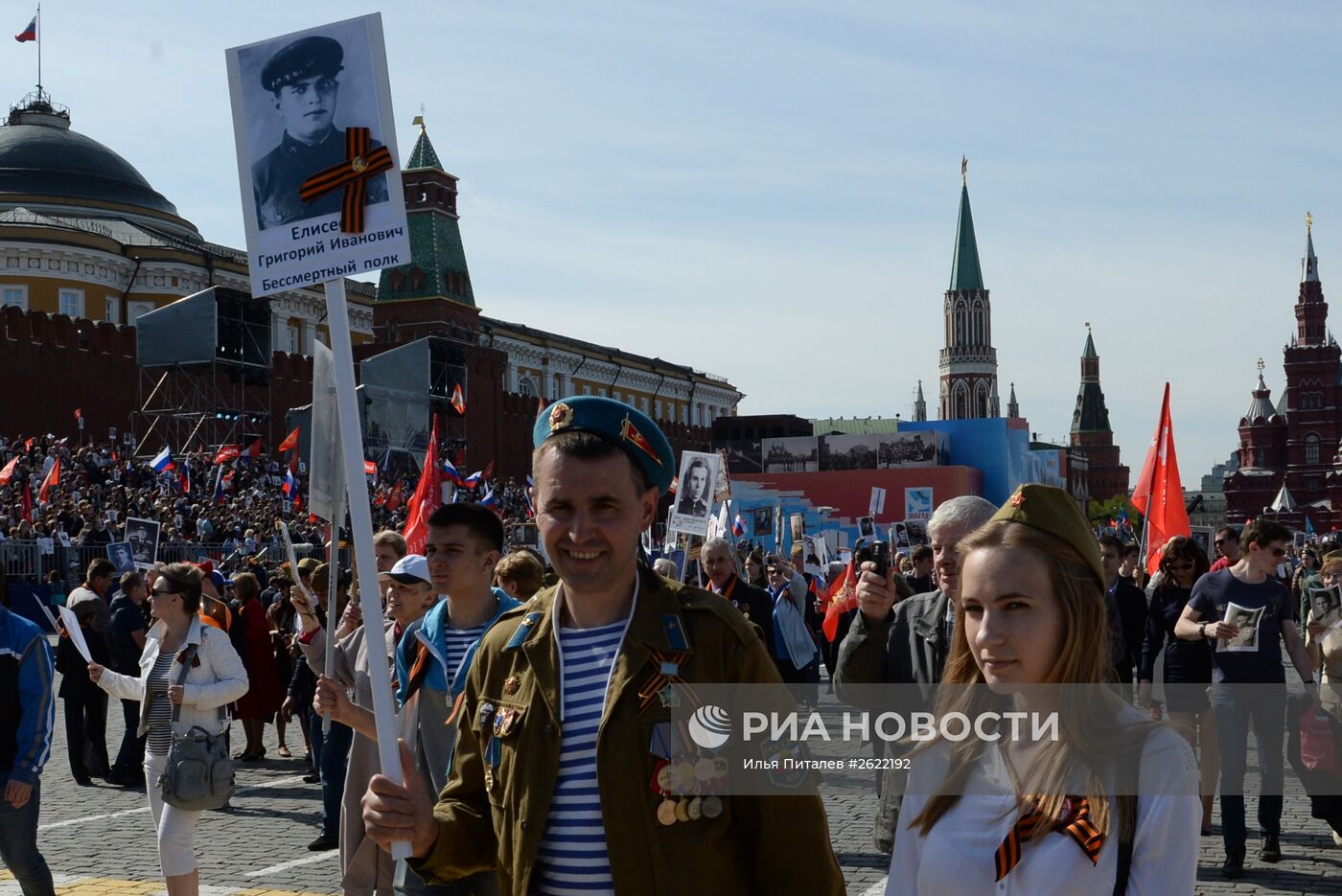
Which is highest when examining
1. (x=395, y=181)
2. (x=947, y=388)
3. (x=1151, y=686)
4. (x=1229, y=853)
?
(x=947, y=388)

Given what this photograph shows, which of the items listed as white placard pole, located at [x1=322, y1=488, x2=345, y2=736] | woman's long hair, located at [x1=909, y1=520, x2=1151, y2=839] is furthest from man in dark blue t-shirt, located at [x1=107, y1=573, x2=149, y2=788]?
woman's long hair, located at [x1=909, y1=520, x2=1151, y2=839]

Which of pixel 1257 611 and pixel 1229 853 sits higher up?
pixel 1257 611

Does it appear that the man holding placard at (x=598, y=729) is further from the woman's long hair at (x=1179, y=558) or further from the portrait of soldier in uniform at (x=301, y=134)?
the woman's long hair at (x=1179, y=558)

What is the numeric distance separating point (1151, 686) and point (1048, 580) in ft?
22.7

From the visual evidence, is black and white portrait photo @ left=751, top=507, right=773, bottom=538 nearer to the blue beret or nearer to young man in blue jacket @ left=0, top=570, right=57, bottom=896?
young man in blue jacket @ left=0, top=570, right=57, bottom=896

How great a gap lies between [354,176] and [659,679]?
51.2 inches

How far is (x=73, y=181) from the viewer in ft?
206

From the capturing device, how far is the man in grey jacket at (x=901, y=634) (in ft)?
16.4

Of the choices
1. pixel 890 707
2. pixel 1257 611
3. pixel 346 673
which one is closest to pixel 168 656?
pixel 346 673

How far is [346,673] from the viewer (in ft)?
19.0

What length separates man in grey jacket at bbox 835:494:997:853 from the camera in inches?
197

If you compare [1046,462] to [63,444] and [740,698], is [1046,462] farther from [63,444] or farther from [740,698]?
[740,698]

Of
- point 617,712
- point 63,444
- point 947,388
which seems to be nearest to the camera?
point 617,712

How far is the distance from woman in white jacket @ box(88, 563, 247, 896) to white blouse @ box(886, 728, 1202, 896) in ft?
14.7
